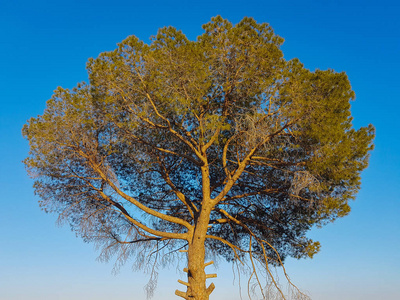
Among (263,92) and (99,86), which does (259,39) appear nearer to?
(263,92)

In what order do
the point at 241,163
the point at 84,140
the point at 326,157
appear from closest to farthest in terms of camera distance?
the point at 326,157, the point at 241,163, the point at 84,140

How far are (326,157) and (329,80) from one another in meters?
2.20

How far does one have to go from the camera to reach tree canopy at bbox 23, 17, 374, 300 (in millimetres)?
10234

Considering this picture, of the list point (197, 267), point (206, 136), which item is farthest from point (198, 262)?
point (206, 136)

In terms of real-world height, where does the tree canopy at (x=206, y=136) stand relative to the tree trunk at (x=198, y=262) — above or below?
above

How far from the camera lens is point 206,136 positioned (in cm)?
1042

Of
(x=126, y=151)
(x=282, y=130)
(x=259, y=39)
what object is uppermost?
(x=259, y=39)

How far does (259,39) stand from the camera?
34.9ft

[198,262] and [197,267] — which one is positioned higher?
[198,262]

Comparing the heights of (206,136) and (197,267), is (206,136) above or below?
above

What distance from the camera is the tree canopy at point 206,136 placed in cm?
1023

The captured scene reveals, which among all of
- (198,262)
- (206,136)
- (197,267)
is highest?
(206,136)

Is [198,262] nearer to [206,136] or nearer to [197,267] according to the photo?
[197,267]

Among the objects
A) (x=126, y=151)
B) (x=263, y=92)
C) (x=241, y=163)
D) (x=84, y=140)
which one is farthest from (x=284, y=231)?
(x=84, y=140)
